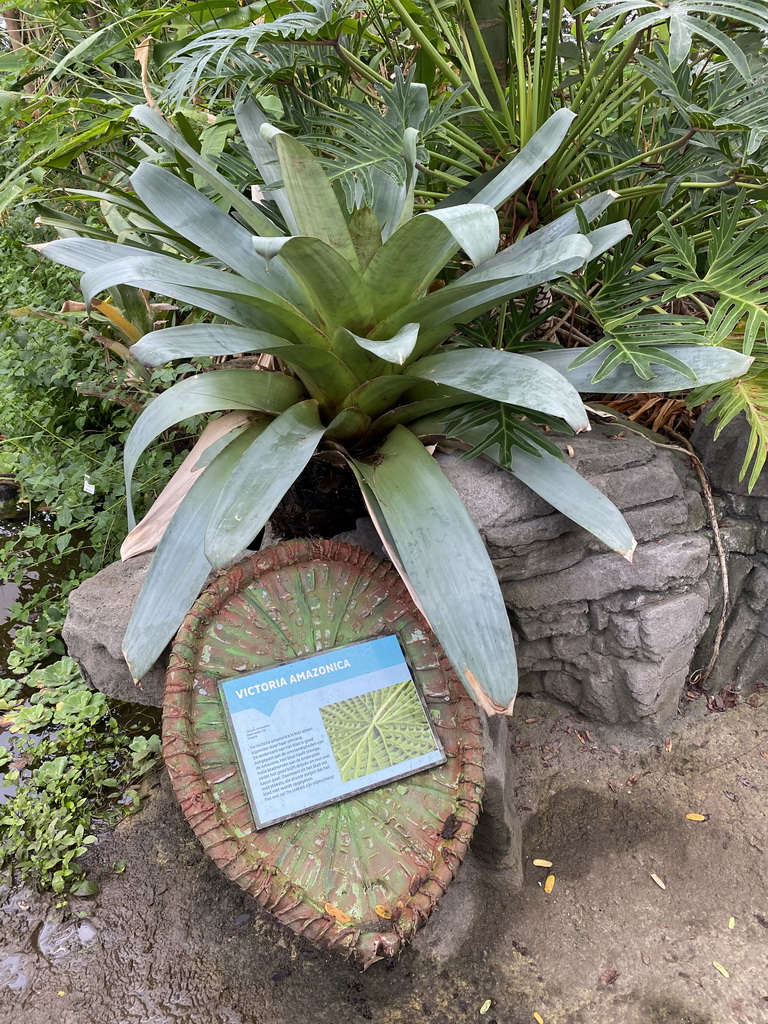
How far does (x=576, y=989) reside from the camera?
4.20 feet

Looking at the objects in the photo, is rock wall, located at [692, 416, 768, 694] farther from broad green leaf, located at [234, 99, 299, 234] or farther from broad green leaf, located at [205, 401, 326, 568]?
broad green leaf, located at [234, 99, 299, 234]

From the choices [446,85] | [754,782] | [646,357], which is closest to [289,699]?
[646,357]

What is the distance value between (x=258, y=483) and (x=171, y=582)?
24 centimetres

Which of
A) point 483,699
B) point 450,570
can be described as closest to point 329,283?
point 450,570

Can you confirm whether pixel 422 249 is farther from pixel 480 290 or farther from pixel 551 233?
pixel 551 233

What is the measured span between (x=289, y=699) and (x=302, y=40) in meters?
1.38

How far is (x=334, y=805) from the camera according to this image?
119cm

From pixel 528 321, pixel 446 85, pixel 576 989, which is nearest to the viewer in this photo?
pixel 576 989

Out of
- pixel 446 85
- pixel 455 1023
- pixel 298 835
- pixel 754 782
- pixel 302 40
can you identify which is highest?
pixel 302 40

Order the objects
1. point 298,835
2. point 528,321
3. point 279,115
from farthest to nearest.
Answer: point 279,115
point 528,321
point 298,835

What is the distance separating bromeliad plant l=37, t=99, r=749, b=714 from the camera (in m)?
1.16

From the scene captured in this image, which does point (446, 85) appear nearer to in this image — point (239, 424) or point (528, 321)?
point (528, 321)

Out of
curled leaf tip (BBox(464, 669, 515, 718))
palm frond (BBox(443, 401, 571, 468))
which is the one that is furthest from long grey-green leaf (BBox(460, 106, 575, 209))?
curled leaf tip (BBox(464, 669, 515, 718))

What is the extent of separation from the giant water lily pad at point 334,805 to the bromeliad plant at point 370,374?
12cm
